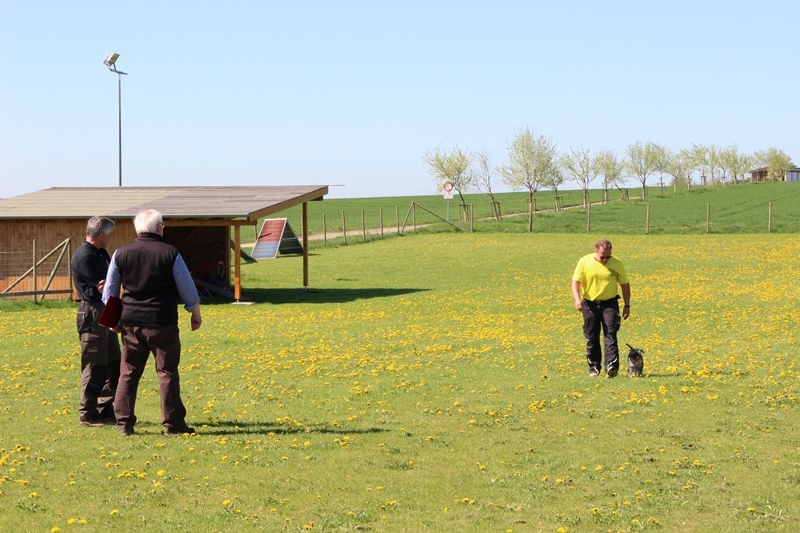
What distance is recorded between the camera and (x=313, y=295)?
1153 inches

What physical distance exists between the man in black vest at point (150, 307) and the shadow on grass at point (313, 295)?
56.6 ft

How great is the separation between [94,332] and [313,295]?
18.9 meters

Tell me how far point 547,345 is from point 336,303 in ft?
34.4

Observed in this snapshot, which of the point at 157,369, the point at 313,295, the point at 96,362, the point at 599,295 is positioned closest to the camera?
the point at 157,369

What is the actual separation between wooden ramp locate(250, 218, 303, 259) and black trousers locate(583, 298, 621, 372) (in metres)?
32.8

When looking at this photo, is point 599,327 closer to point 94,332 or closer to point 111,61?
point 94,332

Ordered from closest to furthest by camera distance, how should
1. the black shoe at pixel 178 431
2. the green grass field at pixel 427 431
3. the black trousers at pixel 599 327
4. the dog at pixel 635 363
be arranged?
the green grass field at pixel 427 431
the black shoe at pixel 178 431
the dog at pixel 635 363
the black trousers at pixel 599 327

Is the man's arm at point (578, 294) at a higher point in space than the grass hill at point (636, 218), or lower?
lower

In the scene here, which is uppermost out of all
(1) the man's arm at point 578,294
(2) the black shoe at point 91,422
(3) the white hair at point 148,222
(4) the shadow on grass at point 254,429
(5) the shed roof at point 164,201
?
(5) the shed roof at point 164,201

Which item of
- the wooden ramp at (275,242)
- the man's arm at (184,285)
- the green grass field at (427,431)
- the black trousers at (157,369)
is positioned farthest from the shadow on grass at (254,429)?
the wooden ramp at (275,242)

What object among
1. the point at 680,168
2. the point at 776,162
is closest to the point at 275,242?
the point at 680,168

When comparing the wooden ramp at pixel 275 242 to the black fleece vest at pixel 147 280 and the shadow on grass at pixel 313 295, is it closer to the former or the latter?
the shadow on grass at pixel 313 295

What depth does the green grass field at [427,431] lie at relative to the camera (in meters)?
7.26

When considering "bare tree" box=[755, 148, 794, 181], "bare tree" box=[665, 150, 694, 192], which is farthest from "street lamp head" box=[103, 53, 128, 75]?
"bare tree" box=[755, 148, 794, 181]
